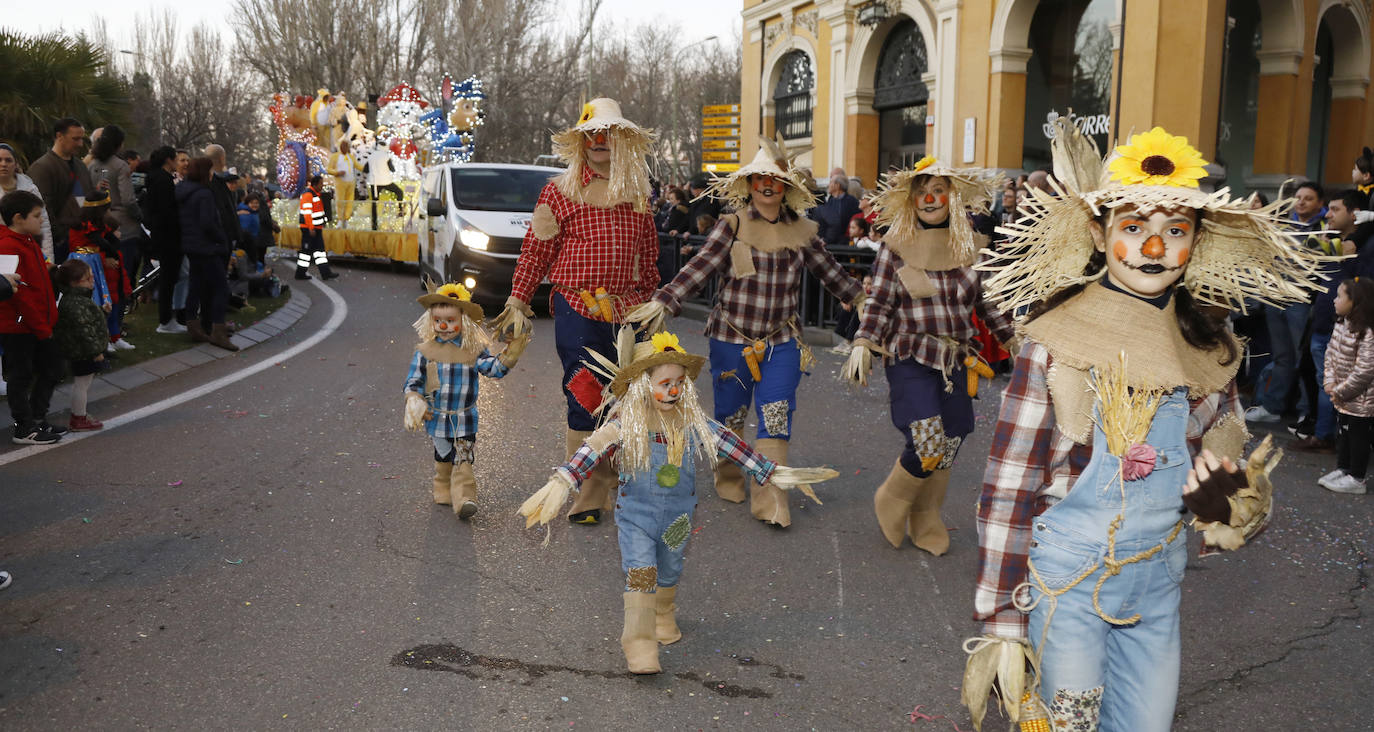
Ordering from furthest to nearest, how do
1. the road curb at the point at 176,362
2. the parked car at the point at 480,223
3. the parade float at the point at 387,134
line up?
the parade float at the point at 387,134 → the parked car at the point at 480,223 → the road curb at the point at 176,362

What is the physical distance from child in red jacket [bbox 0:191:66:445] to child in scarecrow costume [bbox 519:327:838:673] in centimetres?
486

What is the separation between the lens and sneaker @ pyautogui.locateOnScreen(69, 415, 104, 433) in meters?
7.70

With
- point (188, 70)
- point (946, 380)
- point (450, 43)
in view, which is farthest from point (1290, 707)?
point (188, 70)

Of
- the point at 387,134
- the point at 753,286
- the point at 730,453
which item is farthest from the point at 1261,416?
the point at 387,134

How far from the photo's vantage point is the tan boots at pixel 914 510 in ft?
17.7

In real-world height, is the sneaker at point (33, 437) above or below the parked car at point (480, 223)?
below

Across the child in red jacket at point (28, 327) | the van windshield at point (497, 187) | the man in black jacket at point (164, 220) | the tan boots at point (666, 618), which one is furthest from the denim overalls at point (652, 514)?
the van windshield at point (497, 187)

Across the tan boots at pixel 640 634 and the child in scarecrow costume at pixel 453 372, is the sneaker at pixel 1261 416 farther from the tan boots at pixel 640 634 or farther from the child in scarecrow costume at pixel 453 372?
the tan boots at pixel 640 634

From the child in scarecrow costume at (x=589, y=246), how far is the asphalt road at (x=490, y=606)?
85 centimetres

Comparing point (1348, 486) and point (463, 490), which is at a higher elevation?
point (463, 490)

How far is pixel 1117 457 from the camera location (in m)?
2.58

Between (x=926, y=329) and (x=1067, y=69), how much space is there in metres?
16.4

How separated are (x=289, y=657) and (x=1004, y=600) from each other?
2.63 metres

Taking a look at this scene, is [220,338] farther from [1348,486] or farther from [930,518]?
[1348,486]
